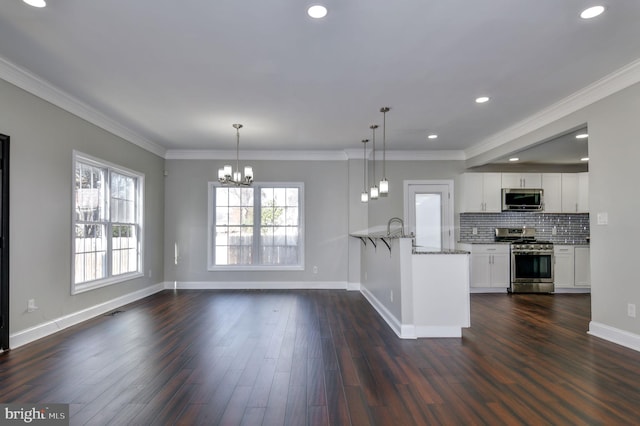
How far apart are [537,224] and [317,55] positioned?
609cm

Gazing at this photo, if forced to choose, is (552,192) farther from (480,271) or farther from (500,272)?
(480,271)

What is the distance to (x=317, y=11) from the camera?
2.50m

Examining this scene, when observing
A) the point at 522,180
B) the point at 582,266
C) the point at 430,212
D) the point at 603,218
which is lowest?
the point at 582,266

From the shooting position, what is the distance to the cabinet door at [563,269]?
6590 mm

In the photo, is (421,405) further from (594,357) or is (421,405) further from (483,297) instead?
(483,297)

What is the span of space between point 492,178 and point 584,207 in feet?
5.86

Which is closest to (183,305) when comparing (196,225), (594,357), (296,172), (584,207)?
(196,225)

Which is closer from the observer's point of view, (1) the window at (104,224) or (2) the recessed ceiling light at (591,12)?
(2) the recessed ceiling light at (591,12)

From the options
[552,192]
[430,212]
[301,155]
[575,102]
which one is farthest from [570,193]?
[301,155]

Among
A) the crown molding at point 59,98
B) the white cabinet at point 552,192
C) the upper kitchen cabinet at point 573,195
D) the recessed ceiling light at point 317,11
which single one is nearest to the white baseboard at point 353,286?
the white cabinet at point 552,192

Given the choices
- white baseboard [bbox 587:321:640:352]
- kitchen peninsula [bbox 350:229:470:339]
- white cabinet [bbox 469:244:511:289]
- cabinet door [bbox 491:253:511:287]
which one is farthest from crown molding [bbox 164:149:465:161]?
white baseboard [bbox 587:321:640:352]

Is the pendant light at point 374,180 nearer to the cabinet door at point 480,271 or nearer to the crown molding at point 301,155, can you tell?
the crown molding at point 301,155

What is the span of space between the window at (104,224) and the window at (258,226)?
4.66 ft

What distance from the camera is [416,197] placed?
7105 mm
